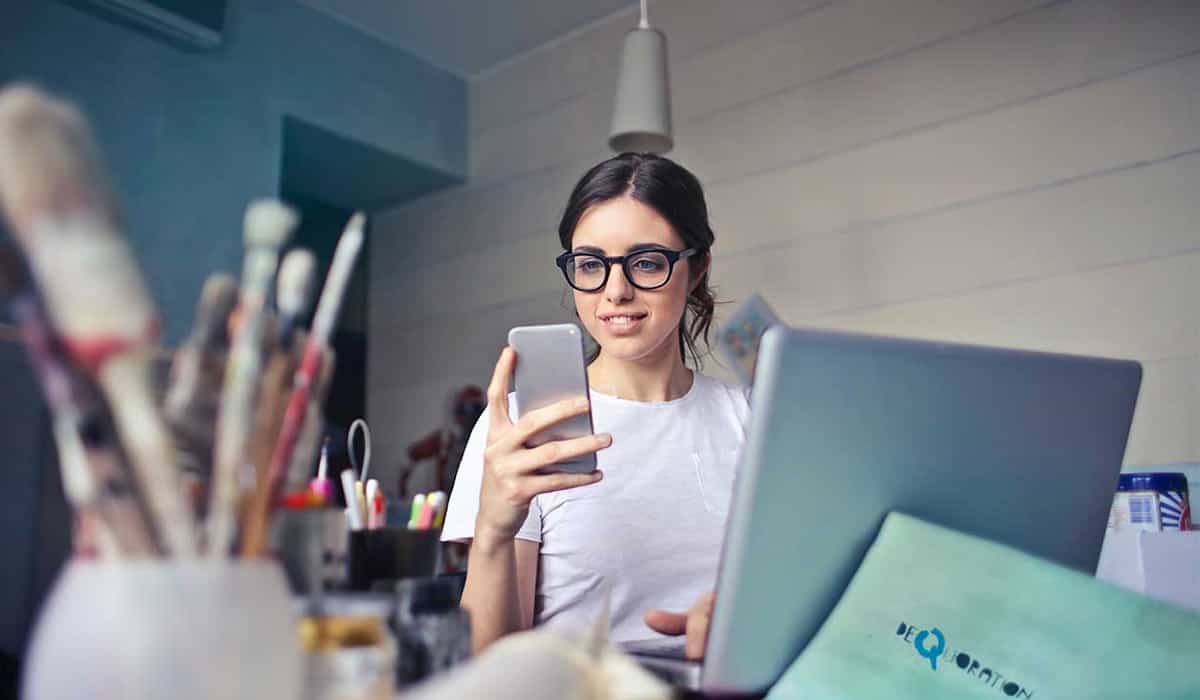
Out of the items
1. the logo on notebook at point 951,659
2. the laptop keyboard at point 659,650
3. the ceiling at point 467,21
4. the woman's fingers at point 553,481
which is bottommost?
the laptop keyboard at point 659,650

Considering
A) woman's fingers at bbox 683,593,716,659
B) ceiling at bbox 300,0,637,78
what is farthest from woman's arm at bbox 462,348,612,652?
ceiling at bbox 300,0,637,78

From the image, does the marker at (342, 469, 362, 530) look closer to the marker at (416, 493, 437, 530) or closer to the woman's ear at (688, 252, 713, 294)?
the marker at (416, 493, 437, 530)

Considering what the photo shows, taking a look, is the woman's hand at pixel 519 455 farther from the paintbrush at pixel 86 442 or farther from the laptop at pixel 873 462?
the paintbrush at pixel 86 442

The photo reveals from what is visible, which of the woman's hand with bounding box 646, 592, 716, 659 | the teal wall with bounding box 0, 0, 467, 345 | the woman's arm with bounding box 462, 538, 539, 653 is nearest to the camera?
the woman's hand with bounding box 646, 592, 716, 659

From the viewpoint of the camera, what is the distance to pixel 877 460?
70 cm

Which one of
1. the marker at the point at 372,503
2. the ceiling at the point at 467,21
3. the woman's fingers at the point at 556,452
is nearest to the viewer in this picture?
the marker at the point at 372,503

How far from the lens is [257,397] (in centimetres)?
46

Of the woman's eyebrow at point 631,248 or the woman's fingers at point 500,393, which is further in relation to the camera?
the woman's eyebrow at point 631,248

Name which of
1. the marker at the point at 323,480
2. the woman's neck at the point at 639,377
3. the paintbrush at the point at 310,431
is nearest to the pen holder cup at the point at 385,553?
the marker at the point at 323,480

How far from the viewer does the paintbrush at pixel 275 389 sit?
17.7 inches

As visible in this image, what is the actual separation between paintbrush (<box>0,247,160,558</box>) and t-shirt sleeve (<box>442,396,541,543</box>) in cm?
90

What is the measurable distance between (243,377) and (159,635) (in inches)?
4.7

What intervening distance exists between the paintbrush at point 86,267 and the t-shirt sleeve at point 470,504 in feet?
Result: 2.98

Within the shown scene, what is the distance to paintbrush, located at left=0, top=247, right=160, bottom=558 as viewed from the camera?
16.0 inches
